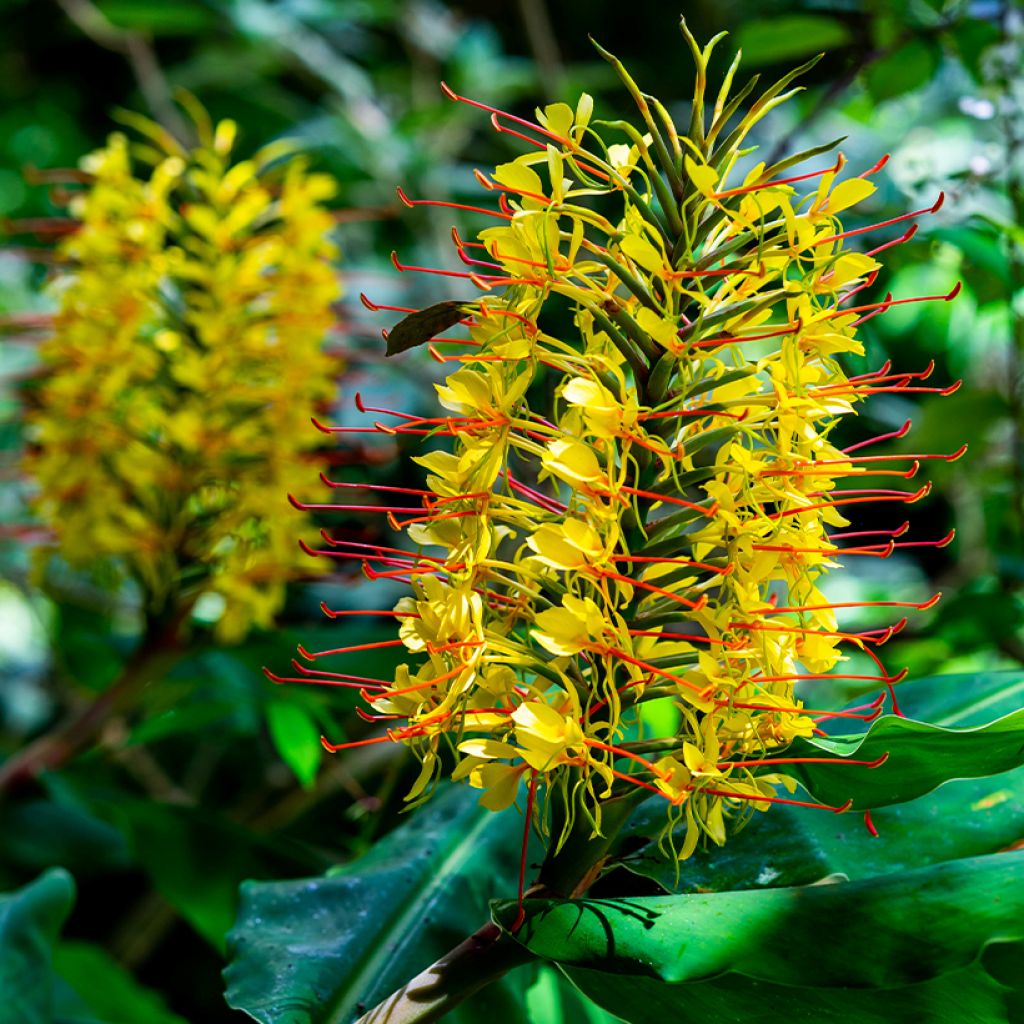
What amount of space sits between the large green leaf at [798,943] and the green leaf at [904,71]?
115cm

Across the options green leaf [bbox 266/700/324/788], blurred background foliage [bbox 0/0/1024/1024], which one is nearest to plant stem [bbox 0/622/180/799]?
blurred background foliage [bbox 0/0/1024/1024]

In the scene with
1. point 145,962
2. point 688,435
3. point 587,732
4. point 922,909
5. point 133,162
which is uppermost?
point 133,162

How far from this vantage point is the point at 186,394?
1613 millimetres

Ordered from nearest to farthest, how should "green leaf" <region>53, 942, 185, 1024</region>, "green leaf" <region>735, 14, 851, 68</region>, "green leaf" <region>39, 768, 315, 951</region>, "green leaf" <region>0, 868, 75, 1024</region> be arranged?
"green leaf" <region>0, 868, 75, 1024</region> → "green leaf" <region>39, 768, 315, 951</region> → "green leaf" <region>735, 14, 851, 68</region> → "green leaf" <region>53, 942, 185, 1024</region>

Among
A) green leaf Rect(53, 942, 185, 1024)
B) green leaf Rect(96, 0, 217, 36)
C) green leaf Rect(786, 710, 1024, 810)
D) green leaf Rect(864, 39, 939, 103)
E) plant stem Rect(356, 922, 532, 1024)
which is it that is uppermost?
green leaf Rect(96, 0, 217, 36)

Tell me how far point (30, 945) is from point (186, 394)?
741mm

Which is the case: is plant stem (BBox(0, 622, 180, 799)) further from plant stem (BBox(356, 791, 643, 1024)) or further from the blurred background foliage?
plant stem (BBox(356, 791, 643, 1024))

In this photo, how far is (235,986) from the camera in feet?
2.98

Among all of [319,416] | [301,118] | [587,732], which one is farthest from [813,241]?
[301,118]

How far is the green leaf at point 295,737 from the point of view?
130 cm

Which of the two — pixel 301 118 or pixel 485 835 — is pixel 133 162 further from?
pixel 485 835

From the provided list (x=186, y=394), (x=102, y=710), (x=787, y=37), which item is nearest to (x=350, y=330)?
(x=186, y=394)

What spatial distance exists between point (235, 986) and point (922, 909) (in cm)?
53

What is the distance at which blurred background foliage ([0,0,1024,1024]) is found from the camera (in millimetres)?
1523
